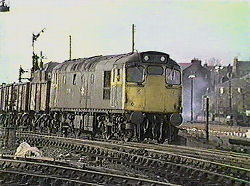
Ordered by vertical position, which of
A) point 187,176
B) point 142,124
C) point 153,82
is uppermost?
point 153,82

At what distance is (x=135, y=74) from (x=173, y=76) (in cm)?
123

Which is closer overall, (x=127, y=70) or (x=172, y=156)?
(x=172, y=156)

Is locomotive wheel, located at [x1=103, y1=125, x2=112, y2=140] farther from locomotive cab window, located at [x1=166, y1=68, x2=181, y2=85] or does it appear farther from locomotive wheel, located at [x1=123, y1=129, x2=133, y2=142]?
locomotive cab window, located at [x1=166, y1=68, x2=181, y2=85]

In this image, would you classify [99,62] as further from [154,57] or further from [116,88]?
[154,57]

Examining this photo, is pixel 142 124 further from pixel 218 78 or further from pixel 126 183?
pixel 218 78

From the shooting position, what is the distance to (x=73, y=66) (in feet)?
47.9

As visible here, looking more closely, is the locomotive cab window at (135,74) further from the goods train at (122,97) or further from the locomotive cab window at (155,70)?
the locomotive cab window at (155,70)

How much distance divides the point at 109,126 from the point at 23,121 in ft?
25.9

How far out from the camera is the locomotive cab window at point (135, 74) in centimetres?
1146

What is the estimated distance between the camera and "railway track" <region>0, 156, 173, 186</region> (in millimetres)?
6355

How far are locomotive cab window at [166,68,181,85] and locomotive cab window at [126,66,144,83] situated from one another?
800mm

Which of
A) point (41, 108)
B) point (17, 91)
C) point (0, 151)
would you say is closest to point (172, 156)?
point (0, 151)

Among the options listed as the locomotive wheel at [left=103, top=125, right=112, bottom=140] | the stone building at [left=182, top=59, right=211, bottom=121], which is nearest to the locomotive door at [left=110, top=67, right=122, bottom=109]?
the locomotive wheel at [left=103, top=125, right=112, bottom=140]

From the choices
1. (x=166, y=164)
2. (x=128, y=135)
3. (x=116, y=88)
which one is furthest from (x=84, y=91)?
(x=166, y=164)
